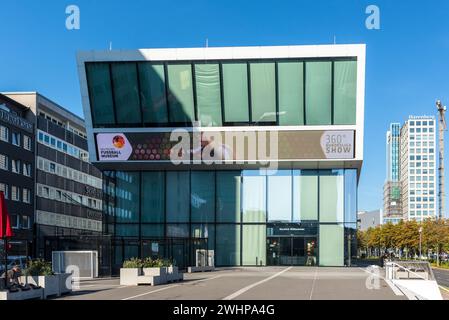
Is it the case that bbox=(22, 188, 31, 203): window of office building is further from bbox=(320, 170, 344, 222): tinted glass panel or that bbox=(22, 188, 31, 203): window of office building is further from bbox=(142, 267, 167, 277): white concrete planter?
bbox=(142, 267, 167, 277): white concrete planter

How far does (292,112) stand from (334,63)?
4644 mm

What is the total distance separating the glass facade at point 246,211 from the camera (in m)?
49.9

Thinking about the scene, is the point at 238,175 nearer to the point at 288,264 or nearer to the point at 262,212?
the point at 262,212

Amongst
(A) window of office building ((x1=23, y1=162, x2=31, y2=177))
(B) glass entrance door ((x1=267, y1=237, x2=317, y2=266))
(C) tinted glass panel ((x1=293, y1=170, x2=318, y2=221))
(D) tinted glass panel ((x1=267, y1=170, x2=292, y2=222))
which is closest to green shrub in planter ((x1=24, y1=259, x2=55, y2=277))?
(D) tinted glass panel ((x1=267, y1=170, x2=292, y2=222))

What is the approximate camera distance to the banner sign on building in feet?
152

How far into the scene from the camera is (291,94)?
46.4 meters

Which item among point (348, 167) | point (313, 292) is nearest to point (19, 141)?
point (348, 167)

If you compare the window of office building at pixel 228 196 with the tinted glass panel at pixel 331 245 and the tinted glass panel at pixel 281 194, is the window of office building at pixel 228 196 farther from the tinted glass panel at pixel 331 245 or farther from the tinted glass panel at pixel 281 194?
the tinted glass panel at pixel 331 245

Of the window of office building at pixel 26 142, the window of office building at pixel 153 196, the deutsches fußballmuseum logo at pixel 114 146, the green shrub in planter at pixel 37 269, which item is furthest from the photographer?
the window of office building at pixel 26 142

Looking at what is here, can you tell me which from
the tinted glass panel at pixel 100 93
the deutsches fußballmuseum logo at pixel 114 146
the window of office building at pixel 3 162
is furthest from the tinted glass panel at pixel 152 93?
the window of office building at pixel 3 162

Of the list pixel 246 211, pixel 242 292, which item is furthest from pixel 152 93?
pixel 242 292

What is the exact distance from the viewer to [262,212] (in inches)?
1993

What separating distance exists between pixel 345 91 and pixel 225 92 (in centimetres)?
869

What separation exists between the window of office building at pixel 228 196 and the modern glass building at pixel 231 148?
0.08 meters
